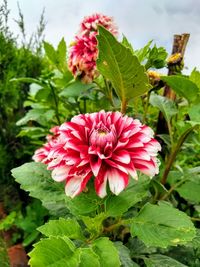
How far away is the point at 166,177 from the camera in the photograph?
1.39 m

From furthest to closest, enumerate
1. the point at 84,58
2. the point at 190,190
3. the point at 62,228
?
the point at 84,58 → the point at 190,190 → the point at 62,228

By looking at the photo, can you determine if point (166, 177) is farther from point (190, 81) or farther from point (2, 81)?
point (2, 81)

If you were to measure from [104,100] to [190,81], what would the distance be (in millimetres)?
554

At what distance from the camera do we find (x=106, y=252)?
0.87m

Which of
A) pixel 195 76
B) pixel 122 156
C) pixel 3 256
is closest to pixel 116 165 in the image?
pixel 122 156

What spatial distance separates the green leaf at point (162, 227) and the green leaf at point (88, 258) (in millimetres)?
129

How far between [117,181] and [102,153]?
65 mm

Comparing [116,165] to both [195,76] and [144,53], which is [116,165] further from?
[195,76]

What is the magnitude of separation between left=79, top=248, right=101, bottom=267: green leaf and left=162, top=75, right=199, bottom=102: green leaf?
489 millimetres

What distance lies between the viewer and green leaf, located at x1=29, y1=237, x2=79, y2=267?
790 mm

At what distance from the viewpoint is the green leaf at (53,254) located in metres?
0.79

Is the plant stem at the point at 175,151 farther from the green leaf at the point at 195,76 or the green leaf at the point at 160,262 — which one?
the green leaf at the point at 160,262

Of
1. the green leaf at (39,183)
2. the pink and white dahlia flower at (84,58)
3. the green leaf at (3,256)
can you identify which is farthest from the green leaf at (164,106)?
the green leaf at (3,256)

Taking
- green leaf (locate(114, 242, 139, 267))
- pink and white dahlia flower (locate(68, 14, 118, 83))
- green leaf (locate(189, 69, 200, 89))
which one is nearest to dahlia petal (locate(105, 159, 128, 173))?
green leaf (locate(114, 242, 139, 267))
